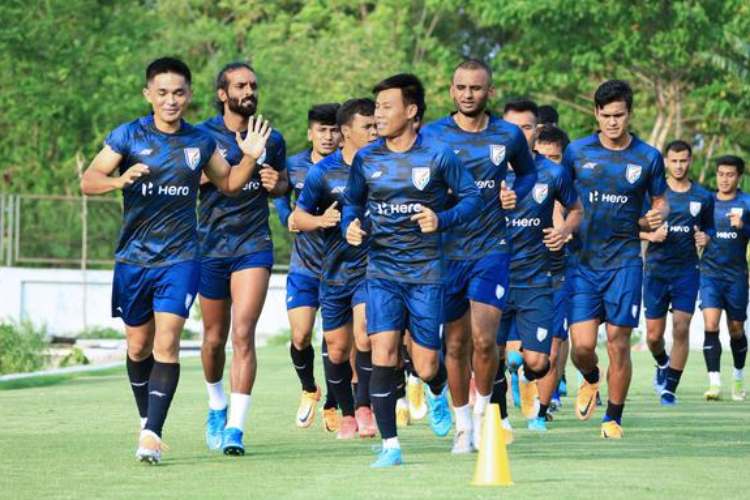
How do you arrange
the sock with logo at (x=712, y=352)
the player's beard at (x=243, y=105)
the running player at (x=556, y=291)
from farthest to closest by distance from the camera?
the sock with logo at (x=712, y=352) < the running player at (x=556, y=291) < the player's beard at (x=243, y=105)

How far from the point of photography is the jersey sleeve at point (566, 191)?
14.0m

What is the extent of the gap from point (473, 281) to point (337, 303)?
2.15 meters

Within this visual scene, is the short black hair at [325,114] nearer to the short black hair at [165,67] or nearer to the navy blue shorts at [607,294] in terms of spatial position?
the navy blue shorts at [607,294]

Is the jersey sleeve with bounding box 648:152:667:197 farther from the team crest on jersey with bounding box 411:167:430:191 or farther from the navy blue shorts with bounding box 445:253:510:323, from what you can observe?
the team crest on jersey with bounding box 411:167:430:191

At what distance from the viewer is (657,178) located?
46.0ft

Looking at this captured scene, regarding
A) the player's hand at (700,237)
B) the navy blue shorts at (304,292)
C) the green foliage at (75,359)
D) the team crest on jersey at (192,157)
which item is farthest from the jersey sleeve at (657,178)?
the green foliage at (75,359)

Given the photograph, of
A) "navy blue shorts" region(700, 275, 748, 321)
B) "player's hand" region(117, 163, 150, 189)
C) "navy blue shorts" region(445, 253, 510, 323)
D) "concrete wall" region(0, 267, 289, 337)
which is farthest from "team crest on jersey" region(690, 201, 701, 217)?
"concrete wall" region(0, 267, 289, 337)

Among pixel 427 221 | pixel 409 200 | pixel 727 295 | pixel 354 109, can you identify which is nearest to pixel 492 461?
pixel 427 221

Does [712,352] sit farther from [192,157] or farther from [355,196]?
[192,157]

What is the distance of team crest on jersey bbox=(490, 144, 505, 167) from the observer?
40.9 feet

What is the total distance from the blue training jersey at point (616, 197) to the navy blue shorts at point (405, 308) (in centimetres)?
286

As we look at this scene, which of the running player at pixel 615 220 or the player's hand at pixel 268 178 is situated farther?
the running player at pixel 615 220

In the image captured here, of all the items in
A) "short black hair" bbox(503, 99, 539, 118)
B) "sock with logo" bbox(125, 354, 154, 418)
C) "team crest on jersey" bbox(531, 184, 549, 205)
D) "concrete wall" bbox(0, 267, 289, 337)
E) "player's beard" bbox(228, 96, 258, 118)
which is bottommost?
"concrete wall" bbox(0, 267, 289, 337)

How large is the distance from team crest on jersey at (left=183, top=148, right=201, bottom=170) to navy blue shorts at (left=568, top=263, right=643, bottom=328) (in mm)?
3595
